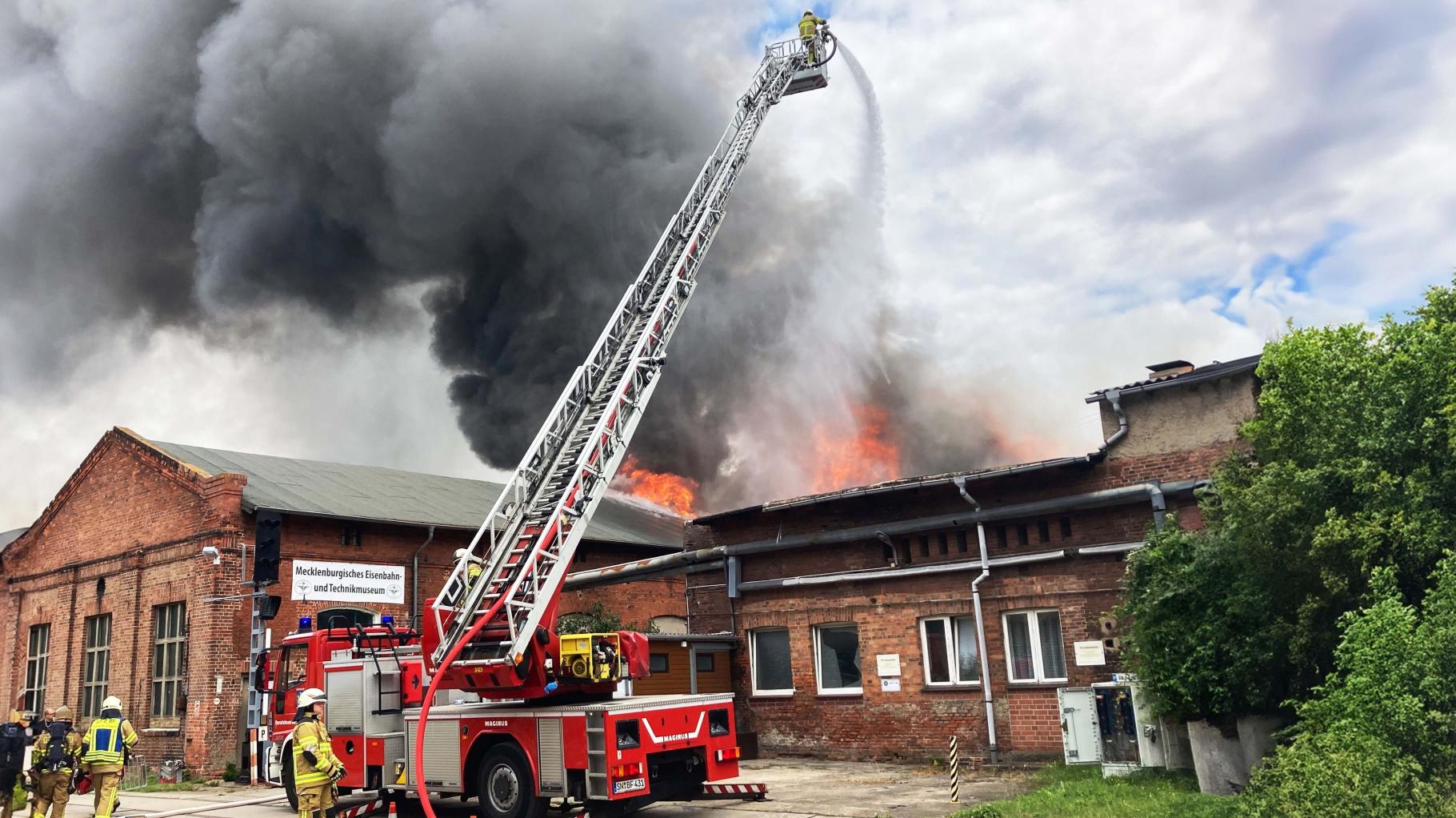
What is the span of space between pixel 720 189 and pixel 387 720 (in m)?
11.2

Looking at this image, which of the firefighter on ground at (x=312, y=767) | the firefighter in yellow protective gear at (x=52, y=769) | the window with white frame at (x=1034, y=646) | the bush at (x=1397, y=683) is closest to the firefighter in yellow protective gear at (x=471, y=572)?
the firefighter on ground at (x=312, y=767)

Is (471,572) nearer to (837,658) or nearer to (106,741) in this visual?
(106,741)

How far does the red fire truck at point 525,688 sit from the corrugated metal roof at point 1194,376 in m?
7.00

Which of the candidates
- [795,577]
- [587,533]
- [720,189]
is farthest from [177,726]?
[720,189]

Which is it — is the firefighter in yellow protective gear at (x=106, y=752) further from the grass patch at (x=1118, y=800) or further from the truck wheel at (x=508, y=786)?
the grass patch at (x=1118, y=800)

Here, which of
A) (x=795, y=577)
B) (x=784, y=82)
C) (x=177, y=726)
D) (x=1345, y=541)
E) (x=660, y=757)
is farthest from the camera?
(x=784, y=82)

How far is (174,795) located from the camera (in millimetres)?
16344

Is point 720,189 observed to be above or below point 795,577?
above

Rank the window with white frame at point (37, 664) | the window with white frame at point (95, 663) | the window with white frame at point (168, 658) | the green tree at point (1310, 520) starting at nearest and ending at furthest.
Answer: the green tree at point (1310, 520) < the window with white frame at point (168, 658) < the window with white frame at point (95, 663) < the window with white frame at point (37, 664)

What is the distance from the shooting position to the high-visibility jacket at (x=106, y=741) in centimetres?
1148

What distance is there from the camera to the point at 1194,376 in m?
14.2

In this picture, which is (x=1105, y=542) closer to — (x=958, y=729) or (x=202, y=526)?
(x=958, y=729)

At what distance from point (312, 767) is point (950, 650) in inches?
396

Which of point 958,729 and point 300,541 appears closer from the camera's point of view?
point 958,729
